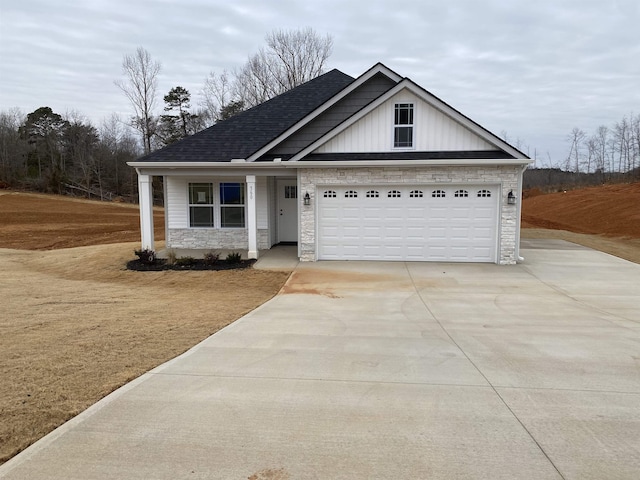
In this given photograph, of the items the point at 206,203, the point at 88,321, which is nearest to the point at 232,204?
the point at 206,203

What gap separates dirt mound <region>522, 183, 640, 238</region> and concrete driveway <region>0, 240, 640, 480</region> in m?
21.9

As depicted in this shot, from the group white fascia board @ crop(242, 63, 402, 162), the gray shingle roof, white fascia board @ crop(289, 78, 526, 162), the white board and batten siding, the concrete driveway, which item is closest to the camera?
the concrete driveway

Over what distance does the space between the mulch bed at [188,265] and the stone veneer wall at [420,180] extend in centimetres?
192

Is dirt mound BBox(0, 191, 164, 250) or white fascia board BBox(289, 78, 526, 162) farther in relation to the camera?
dirt mound BBox(0, 191, 164, 250)

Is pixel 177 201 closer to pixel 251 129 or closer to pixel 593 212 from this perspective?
pixel 251 129

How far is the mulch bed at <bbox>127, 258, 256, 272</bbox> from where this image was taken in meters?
13.1

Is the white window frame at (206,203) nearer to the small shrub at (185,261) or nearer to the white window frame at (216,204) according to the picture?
the white window frame at (216,204)

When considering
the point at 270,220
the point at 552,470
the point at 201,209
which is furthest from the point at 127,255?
the point at 552,470

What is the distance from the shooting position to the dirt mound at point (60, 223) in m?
21.5

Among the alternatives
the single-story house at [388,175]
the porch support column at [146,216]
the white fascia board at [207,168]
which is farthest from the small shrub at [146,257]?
the white fascia board at [207,168]

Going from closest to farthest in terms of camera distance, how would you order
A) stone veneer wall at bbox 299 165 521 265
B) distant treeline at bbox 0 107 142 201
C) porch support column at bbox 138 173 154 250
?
stone veneer wall at bbox 299 165 521 265, porch support column at bbox 138 173 154 250, distant treeline at bbox 0 107 142 201

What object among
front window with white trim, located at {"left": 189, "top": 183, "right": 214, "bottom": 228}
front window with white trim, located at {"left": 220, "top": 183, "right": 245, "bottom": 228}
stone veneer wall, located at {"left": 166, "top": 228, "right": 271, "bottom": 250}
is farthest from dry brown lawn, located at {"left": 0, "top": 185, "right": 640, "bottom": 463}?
front window with white trim, located at {"left": 220, "top": 183, "right": 245, "bottom": 228}

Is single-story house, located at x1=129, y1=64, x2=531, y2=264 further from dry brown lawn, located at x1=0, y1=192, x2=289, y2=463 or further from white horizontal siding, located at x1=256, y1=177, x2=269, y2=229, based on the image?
dry brown lawn, located at x1=0, y1=192, x2=289, y2=463

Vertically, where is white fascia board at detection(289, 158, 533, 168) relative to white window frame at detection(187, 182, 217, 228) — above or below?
above
